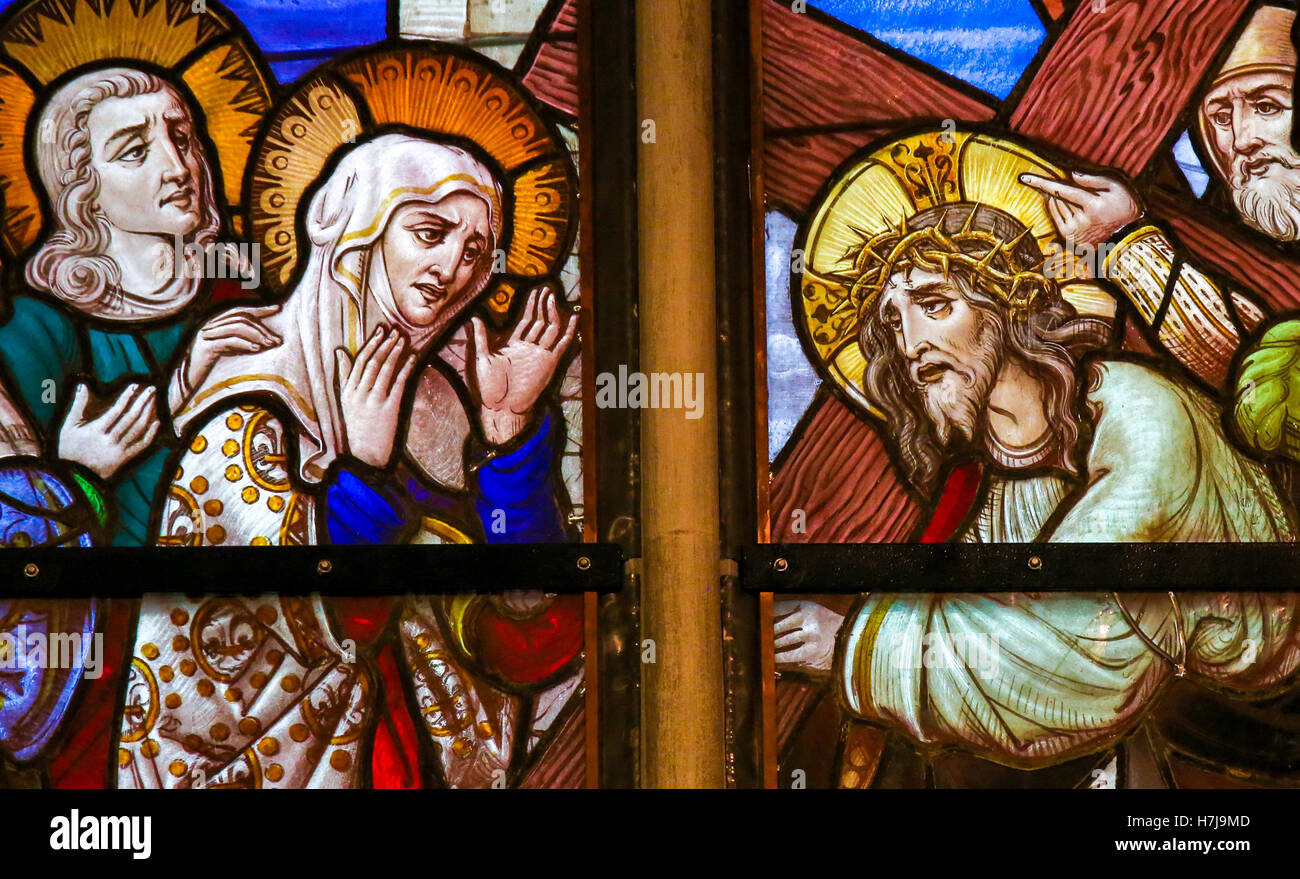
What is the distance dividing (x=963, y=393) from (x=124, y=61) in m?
1.60

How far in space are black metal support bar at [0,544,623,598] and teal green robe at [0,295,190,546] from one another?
0.21 metres

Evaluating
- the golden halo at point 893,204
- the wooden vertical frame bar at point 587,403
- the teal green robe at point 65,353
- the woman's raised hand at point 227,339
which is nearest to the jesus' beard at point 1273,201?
the golden halo at point 893,204

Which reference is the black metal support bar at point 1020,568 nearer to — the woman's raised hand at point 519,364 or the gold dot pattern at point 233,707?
the woman's raised hand at point 519,364

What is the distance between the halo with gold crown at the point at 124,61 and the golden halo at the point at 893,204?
102 centimetres

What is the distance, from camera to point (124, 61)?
2520 millimetres

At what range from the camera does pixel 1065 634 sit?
2.36 meters

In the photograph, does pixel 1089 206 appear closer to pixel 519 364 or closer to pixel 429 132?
pixel 519 364

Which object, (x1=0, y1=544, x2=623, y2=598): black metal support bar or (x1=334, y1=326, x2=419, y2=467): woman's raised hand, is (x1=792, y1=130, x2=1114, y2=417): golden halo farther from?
(x1=334, y1=326, x2=419, y2=467): woman's raised hand

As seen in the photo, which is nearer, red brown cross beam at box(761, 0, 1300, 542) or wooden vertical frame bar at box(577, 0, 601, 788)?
wooden vertical frame bar at box(577, 0, 601, 788)

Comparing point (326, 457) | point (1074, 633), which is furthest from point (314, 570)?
point (1074, 633)

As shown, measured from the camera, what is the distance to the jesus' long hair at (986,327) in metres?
2.43

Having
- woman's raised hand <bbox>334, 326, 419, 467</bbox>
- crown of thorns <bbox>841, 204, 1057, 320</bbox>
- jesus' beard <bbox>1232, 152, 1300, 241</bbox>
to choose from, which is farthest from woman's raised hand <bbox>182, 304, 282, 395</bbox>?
jesus' beard <bbox>1232, 152, 1300, 241</bbox>

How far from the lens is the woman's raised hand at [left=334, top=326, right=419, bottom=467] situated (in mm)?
2422

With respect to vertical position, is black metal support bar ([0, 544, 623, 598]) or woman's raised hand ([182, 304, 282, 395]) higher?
woman's raised hand ([182, 304, 282, 395])
